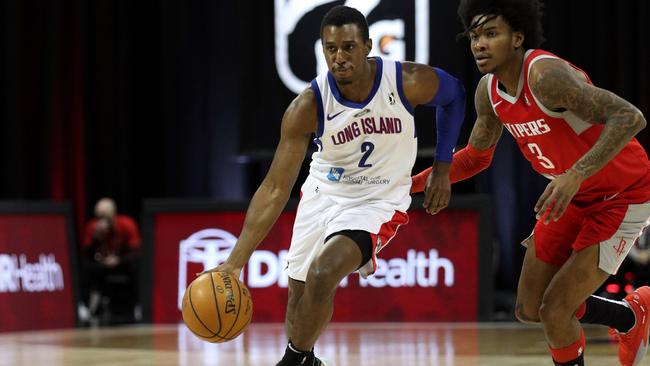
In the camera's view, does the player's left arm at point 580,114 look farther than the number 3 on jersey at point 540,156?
No

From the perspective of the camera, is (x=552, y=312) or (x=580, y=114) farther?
(x=552, y=312)

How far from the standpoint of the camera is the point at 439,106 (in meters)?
5.11

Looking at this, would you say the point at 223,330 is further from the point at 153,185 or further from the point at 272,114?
the point at 153,185

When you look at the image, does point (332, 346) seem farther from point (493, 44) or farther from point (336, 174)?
point (493, 44)

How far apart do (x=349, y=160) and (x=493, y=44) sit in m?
0.86

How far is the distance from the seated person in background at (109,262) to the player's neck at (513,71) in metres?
6.94

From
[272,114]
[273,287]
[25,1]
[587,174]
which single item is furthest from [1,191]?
[587,174]

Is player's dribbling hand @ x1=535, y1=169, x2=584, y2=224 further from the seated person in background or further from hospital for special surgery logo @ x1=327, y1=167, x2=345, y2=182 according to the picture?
the seated person in background

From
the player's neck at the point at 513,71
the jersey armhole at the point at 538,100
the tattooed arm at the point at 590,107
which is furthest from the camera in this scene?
the player's neck at the point at 513,71

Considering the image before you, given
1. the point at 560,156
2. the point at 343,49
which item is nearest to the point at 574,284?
the point at 560,156

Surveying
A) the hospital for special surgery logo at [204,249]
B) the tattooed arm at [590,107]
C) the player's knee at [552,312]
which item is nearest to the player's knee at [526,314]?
the player's knee at [552,312]

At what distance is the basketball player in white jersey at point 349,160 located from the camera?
15.0 ft

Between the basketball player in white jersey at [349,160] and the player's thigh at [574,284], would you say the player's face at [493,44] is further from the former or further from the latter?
the player's thigh at [574,284]

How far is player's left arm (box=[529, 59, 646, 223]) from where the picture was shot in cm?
397
